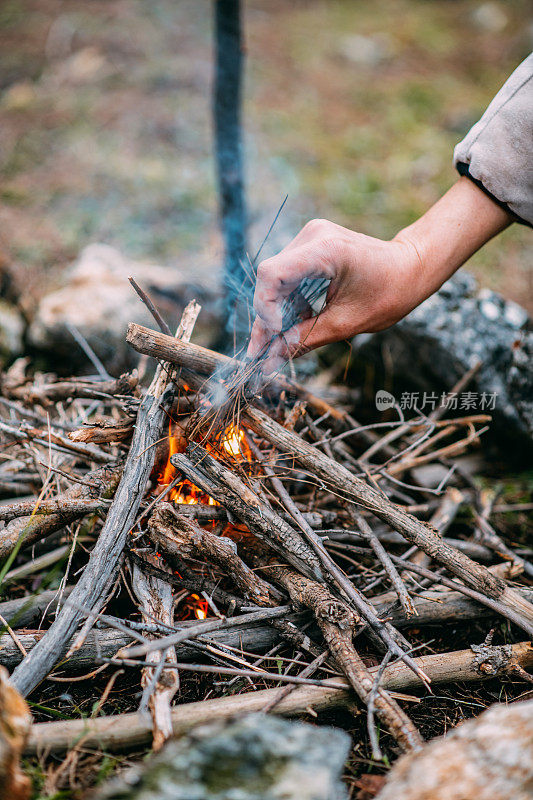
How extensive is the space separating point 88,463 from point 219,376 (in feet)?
3.55

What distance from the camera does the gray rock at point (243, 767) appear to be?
1.09 m

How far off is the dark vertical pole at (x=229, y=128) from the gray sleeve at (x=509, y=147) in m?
1.67

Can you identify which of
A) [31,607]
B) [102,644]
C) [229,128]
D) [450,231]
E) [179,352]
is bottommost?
[31,607]

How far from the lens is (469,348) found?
341cm

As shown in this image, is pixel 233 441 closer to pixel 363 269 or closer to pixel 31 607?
pixel 363 269

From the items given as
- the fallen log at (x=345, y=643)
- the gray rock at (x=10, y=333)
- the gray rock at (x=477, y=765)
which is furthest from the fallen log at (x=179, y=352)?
the gray rock at (x=10, y=333)

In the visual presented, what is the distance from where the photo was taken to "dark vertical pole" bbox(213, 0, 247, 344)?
3717 millimetres

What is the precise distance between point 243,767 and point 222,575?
912mm

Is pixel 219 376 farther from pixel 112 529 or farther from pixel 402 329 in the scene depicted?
pixel 402 329

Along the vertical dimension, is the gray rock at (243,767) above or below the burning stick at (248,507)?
above

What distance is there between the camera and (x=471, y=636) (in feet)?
7.34

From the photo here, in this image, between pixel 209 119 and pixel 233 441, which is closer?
pixel 233 441

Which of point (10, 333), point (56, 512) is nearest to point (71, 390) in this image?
point (56, 512)

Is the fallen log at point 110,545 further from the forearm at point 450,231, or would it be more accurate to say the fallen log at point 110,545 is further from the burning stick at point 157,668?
the forearm at point 450,231
